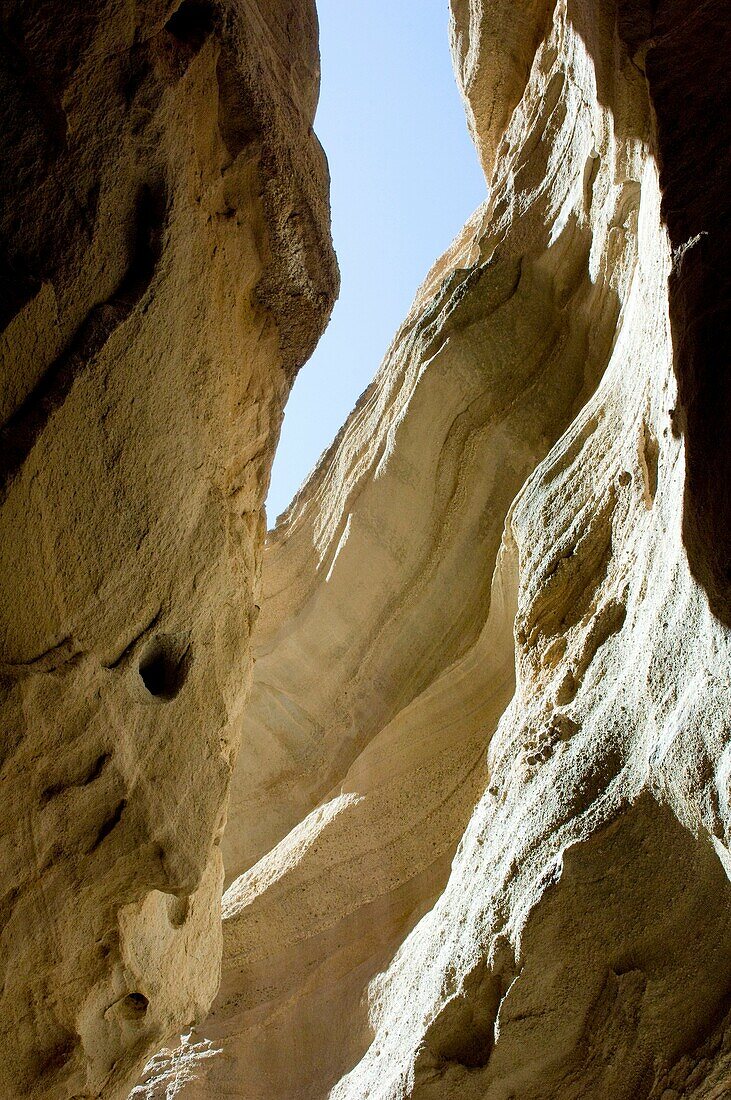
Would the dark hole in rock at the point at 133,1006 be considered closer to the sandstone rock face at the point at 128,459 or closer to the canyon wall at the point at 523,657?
the sandstone rock face at the point at 128,459

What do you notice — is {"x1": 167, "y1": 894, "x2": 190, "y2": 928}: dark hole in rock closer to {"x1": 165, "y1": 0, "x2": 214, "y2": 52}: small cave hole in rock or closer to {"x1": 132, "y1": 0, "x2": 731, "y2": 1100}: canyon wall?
{"x1": 132, "y1": 0, "x2": 731, "y2": 1100}: canyon wall

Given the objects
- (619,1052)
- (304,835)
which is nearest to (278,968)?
(304,835)

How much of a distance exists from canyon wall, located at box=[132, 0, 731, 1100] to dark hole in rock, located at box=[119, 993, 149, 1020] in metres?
1.03

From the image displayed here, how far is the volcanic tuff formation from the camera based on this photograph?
3258 millimetres

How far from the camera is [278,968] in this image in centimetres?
587

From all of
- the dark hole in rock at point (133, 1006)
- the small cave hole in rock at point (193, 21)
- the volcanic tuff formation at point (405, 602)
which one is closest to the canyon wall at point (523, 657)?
the volcanic tuff formation at point (405, 602)

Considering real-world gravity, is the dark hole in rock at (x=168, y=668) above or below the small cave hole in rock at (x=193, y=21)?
below

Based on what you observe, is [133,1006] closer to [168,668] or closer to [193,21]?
[168,668]

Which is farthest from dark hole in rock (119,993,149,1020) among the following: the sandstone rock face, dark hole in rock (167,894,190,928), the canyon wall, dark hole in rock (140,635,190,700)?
dark hole in rock (140,635,190,700)

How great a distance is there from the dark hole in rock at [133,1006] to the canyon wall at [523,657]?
3.37 ft

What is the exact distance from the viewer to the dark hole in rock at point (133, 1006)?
437 cm

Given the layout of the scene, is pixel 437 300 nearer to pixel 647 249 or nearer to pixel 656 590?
pixel 647 249

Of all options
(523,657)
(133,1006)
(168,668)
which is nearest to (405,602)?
(523,657)

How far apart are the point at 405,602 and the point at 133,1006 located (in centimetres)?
306
